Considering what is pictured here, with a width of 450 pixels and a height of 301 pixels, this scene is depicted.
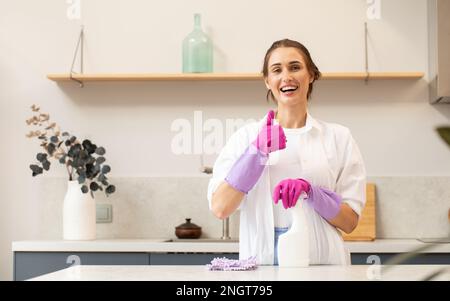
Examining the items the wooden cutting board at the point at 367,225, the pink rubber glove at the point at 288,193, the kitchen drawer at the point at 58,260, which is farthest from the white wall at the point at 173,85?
the pink rubber glove at the point at 288,193

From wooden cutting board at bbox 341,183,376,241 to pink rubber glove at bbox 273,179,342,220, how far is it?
1074mm

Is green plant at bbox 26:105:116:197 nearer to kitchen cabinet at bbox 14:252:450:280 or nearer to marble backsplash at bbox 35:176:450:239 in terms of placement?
marble backsplash at bbox 35:176:450:239

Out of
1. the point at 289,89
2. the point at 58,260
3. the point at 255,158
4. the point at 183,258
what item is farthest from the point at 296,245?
the point at 58,260

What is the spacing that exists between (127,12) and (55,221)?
90cm

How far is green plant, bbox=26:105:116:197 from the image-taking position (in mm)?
2768

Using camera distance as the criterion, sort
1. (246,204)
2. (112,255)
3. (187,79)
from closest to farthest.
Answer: (246,204)
(112,255)
(187,79)

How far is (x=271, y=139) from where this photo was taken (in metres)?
1.54

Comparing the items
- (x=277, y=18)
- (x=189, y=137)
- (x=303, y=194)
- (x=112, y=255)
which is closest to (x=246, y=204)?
(x=303, y=194)

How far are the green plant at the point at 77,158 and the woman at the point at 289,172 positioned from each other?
1.14 meters

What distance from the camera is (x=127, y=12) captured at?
119 inches

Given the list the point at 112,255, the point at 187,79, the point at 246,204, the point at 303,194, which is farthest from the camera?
the point at 187,79

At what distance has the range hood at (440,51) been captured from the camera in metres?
2.74

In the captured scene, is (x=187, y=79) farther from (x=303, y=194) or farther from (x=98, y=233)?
(x=303, y=194)

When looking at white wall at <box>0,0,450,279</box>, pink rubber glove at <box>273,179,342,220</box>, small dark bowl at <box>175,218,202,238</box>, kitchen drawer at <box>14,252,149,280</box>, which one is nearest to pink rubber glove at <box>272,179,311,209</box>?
pink rubber glove at <box>273,179,342,220</box>
